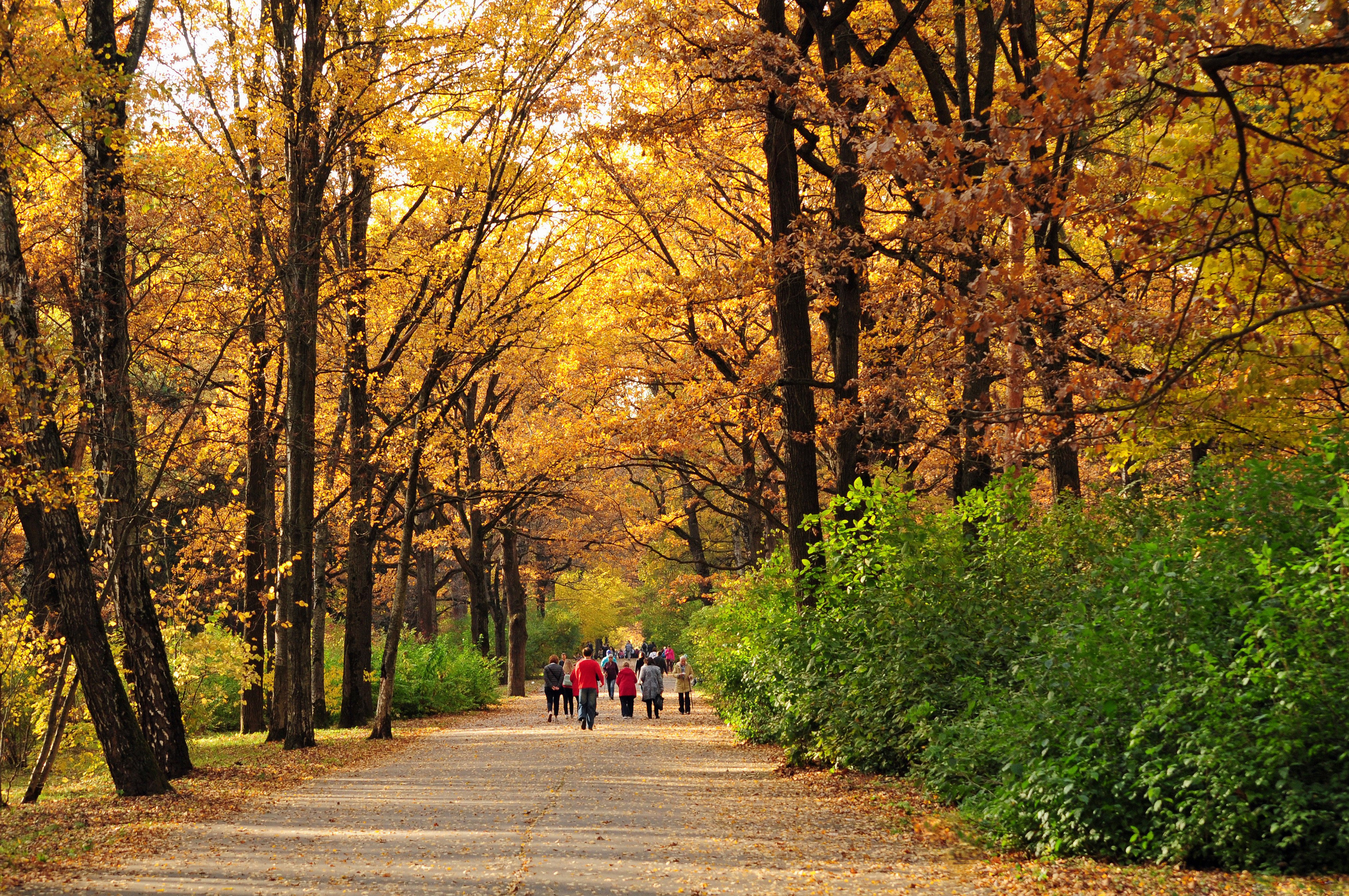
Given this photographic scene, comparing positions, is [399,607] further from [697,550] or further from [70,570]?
[697,550]

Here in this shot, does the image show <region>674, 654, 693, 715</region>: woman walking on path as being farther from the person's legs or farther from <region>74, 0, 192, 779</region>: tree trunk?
<region>74, 0, 192, 779</region>: tree trunk

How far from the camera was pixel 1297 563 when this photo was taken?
6770 mm

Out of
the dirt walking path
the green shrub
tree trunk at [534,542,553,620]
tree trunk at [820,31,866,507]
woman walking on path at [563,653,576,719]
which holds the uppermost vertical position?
tree trunk at [820,31,866,507]

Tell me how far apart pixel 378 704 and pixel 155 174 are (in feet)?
35.8

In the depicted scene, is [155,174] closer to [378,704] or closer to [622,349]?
[378,704]

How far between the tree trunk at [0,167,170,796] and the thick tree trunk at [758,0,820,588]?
855 centimetres

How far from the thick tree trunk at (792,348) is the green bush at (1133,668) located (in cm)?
381

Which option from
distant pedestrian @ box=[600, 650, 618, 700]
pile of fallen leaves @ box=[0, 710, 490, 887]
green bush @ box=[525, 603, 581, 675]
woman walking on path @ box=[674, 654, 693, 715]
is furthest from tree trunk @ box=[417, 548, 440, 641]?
pile of fallen leaves @ box=[0, 710, 490, 887]

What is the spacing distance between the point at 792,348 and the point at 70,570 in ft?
31.6

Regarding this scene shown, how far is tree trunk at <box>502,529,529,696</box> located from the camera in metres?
36.4

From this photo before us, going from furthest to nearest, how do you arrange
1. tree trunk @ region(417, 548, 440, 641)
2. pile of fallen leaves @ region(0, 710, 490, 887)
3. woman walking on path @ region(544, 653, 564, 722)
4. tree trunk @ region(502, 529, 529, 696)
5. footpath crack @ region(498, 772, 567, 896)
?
tree trunk @ region(417, 548, 440, 641) < tree trunk @ region(502, 529, 529, 696) < woman walking on path @ region(544, 653, 564, 722) < pile of fallen leaves @ region(0, 710, 490, 887) < footpath crack @ region(498, 772, 567, 896)

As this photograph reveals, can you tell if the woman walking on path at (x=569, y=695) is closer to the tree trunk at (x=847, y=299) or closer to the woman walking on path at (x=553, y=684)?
the woman walking on path at (x=553, y=684)

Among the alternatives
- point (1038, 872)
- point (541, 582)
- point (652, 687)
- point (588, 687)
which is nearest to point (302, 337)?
point (588, 687)

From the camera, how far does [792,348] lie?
1655 cm
